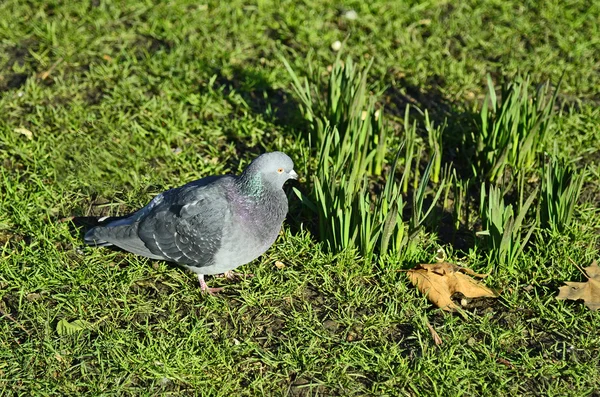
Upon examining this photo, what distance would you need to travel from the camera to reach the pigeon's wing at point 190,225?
370cm

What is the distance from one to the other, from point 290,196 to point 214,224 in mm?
872

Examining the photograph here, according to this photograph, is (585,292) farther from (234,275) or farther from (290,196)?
(234,275)

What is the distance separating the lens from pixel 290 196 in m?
4.46

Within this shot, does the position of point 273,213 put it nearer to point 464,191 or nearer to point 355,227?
point 355,227

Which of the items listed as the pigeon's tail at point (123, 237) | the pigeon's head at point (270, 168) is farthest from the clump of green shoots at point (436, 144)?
the pigeon's tail at point (123, 237)

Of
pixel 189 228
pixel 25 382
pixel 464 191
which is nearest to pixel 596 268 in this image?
pixel 464 191

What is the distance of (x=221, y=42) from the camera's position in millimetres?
5676

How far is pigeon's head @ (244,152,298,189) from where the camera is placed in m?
3.78

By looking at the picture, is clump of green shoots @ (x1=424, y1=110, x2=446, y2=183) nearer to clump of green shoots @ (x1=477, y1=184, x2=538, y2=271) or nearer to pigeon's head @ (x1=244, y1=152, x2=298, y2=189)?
clump of green shoots @ (x1=477, y1=184, x2=538, y2=271)

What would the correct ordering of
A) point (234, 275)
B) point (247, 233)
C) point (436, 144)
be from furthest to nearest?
point (436, 144)
point (234, 275)
point (247, 233)

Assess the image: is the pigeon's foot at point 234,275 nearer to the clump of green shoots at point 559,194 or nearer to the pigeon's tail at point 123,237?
the pigeon's tail at point 123,237

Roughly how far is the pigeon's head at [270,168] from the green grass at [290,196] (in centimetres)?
47

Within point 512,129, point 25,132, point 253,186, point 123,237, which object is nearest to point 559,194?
point 512,129

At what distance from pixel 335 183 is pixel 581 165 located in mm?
1892
